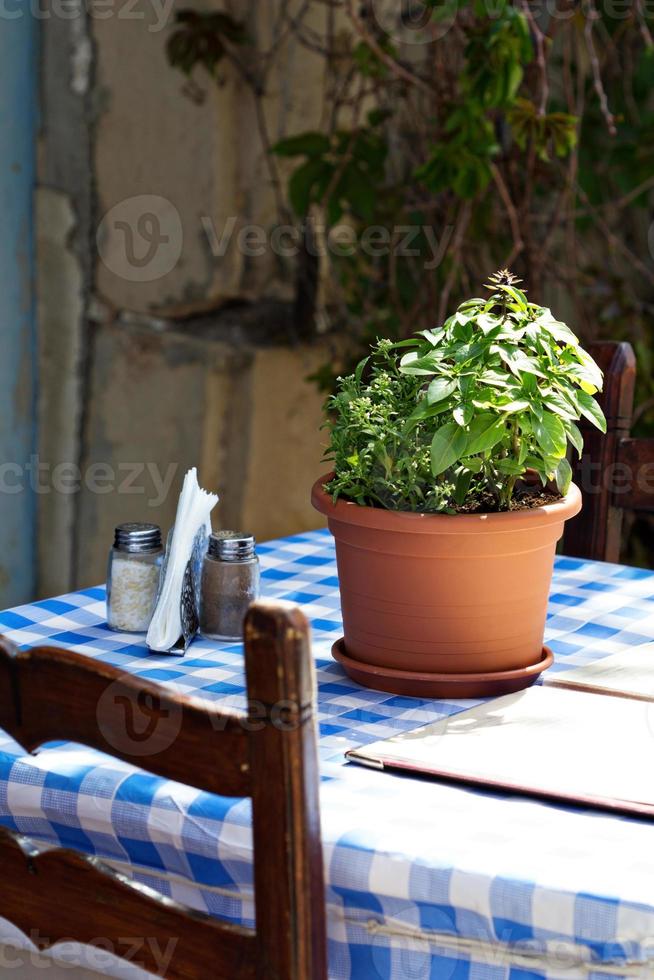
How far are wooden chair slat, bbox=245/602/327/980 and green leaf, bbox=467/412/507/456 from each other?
354 millimetres

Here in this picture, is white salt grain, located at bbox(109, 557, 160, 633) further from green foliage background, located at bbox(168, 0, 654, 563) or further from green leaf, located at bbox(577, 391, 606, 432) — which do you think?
green foliage background, located at bbox(168, 0, 654, 563)

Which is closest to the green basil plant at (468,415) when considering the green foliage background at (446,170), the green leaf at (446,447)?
the green leaf at (446,447)

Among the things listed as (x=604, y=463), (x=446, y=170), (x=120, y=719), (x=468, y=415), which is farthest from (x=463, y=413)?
(x=446, y=170)

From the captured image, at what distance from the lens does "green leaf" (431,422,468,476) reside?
91 centimetres

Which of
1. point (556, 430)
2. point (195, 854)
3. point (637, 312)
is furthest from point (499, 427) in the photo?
point (637, 312)

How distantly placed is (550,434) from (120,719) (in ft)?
1.46

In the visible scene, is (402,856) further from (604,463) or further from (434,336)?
(604,463)

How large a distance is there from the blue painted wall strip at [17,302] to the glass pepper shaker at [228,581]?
151 centimetres

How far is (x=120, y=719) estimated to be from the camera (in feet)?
2.02

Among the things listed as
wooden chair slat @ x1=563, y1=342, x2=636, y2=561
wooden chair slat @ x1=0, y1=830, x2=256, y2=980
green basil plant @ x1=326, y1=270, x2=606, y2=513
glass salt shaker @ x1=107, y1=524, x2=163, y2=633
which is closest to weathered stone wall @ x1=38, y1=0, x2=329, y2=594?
wooden chair slat @ x1=563, y1=342, x2=636, y2=561

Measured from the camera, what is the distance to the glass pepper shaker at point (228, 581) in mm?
1079

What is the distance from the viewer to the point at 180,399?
256cm

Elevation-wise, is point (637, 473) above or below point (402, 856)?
above

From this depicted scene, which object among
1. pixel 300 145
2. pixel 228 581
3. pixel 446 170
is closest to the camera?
pixel 228 581
